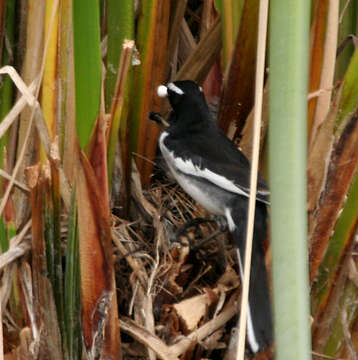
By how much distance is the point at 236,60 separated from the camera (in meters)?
1.93

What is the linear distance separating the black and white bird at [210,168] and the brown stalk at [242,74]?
8 centimetres

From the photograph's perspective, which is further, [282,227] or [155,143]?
[155,143]

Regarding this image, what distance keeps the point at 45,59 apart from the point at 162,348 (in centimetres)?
68

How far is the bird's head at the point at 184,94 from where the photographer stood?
213 cm

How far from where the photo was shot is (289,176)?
83 cm

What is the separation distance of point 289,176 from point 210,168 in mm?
1285

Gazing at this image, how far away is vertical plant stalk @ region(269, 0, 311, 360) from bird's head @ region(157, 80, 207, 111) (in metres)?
1.21

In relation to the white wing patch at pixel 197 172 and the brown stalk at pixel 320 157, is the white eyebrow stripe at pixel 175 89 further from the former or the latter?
the brown stalk at pixel 320 157

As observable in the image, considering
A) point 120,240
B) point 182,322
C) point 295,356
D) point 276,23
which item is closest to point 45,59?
point 120,240

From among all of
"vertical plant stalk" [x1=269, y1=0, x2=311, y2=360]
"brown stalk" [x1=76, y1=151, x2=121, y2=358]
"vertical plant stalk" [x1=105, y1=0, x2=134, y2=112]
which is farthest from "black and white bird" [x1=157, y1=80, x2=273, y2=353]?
"vertical plant stalk" [x1=269, y1=0, x2=311, y2=360]

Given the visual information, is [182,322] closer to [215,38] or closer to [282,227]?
[215,38]

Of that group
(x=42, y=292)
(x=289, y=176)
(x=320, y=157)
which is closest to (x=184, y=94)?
(x=320, y=157)

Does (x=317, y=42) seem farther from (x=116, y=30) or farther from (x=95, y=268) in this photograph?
(x=95, y=268)

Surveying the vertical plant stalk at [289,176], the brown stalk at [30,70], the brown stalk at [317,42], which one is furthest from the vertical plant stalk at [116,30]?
the vertical plant stalk at [289,176]
